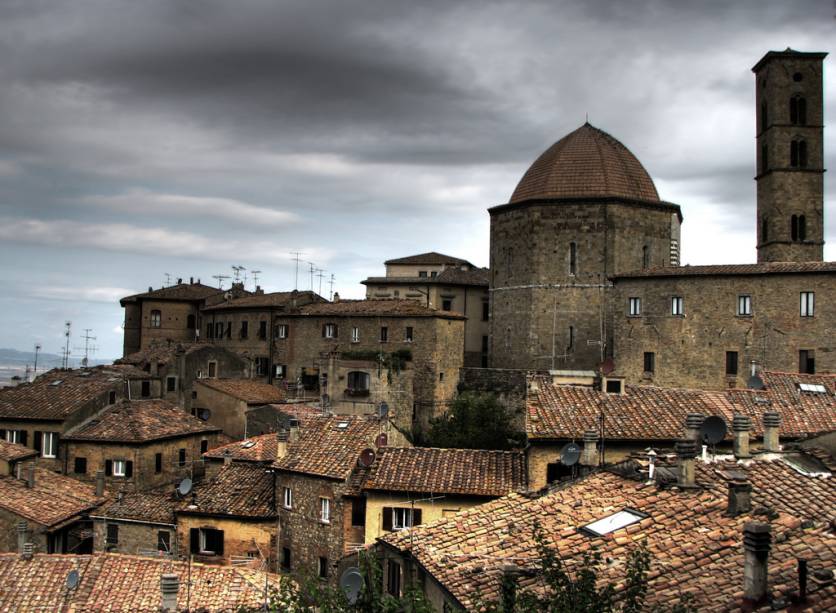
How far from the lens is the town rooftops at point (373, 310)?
49.5 m

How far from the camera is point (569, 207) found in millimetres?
50594

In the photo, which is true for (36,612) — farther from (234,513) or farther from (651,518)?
(651,518)

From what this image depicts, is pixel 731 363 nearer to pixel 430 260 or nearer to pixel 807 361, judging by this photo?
pixel 807 361

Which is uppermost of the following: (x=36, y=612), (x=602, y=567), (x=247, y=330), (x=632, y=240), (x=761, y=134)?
(x=761, y=134)

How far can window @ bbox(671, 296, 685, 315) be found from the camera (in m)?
41.6

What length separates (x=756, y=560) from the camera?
1033cm

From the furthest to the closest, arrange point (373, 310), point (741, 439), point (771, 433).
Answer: point (373, 310) → point (771, 433) → point (741, 439)

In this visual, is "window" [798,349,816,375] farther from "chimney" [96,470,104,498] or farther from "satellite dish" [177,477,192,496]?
"chimney" [96,470,104,498]

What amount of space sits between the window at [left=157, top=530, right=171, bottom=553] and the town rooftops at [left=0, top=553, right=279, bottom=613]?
6834 millimetres

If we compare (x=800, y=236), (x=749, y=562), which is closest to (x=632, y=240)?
(x=800, y=236)

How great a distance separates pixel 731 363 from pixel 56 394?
102 feet

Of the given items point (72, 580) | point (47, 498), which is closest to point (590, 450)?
point (72, 580)

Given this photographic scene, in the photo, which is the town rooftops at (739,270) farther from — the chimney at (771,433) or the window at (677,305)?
the chimney at (771,433)

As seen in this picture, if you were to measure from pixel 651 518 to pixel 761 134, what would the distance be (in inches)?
1789
